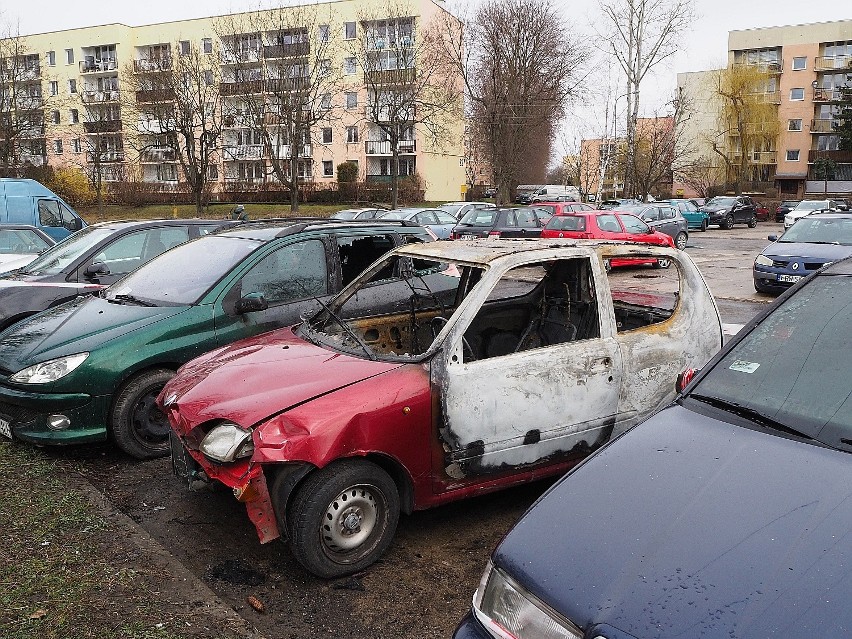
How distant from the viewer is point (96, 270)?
7.43 metres

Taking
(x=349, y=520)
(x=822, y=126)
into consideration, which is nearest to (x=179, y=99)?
(x=349, y=520)

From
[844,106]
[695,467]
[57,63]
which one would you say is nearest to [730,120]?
[844,106]

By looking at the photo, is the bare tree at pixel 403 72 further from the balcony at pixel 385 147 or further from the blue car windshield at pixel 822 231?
the blue car windshield at pixel 822 231

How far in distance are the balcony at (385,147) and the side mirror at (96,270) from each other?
51.8 metres

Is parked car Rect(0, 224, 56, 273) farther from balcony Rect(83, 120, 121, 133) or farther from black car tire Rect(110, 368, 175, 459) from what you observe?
balcony Rect(83, 120, 121, 133)

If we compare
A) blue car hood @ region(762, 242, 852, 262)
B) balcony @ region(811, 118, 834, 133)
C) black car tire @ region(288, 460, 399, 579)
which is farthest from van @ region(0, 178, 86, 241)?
balcony @ region(811, 118, 834, 133)

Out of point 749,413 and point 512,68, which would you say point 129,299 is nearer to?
point 749,413

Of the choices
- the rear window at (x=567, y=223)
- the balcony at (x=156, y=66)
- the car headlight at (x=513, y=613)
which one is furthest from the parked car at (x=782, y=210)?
the car headlight at (x=513, y=613)

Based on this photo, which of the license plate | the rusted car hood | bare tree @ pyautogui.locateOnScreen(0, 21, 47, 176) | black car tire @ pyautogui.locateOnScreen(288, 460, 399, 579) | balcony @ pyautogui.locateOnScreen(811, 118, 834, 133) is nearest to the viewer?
black car tire @ pyautogui.locateOnScreen(288, 460, 399, 579)

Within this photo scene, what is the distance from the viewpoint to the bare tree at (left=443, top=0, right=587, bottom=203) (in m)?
40.8

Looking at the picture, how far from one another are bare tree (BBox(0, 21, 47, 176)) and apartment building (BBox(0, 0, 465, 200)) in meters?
0.12

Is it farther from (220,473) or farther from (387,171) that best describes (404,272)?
(387,171)

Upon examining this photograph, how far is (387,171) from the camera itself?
196ft

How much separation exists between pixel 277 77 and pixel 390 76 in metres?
6.35
